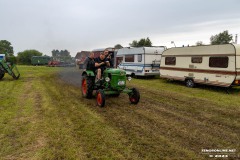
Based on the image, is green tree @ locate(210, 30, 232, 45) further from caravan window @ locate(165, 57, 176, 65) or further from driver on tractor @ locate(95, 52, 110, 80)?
driver on tractor @ locate(95, 52, 110, 80)

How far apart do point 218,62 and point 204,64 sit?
91 centimetres

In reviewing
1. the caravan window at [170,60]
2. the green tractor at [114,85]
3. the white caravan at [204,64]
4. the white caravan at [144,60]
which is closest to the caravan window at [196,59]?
the white caravan at [204,64]

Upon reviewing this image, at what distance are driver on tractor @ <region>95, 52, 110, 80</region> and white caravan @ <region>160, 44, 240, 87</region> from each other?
6.38 metres

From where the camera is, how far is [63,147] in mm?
3838

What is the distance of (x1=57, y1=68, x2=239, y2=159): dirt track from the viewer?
3.83 m

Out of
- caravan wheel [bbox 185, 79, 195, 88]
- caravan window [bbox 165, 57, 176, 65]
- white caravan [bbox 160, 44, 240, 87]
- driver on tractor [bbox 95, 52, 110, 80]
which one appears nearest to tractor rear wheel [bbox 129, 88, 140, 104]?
driver on tractor [bbox 95, 52, 110, 80]

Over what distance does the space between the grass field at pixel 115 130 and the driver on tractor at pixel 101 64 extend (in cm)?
124

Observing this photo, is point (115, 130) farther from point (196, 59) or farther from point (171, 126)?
point (196, 59)

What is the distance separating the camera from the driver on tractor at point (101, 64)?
7.50 m

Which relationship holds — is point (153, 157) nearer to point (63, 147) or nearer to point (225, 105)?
point (63, 147)

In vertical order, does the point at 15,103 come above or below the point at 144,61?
below

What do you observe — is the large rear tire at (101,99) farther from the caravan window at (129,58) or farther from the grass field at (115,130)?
the caravan window at (129,58)

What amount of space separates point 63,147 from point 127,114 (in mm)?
2614

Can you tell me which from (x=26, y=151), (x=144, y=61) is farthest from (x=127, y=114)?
(x=144, y=61)
